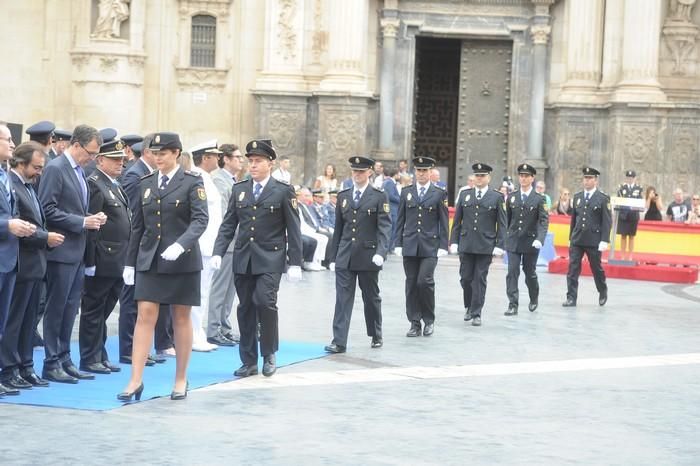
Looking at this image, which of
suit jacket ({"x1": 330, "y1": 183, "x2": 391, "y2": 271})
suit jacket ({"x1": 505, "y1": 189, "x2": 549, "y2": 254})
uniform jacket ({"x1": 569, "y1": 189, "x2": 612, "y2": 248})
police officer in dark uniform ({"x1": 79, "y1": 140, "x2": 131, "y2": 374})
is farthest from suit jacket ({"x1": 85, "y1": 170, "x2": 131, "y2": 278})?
uniform jacket ({"x1": 569, "y1": 189, "x2": 612, "y2": 248})

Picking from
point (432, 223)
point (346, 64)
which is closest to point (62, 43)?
point (346, 64)

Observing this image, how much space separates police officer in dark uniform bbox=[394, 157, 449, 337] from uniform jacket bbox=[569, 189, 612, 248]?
445 cm

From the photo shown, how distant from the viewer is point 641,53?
28.5 meters

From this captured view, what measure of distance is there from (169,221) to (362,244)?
354 cm

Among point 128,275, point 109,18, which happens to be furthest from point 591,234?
point 109,18

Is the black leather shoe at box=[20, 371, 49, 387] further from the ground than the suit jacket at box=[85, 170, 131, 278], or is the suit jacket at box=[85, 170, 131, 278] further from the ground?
the suit jacket at box=[85, 170, 131, 278]

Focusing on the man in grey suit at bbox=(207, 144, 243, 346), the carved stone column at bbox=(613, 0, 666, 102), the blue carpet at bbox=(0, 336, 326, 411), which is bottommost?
the blue carpet at bbox=(0, 336, 326, 411)

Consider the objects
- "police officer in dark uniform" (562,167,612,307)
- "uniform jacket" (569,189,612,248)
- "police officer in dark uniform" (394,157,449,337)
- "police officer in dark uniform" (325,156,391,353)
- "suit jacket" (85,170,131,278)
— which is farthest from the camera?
"uniform jacket" (569,189,612,248)

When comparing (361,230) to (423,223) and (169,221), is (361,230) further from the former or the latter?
(169,221)

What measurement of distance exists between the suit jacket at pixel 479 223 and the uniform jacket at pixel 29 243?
6875 millimetres

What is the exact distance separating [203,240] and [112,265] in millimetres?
1741

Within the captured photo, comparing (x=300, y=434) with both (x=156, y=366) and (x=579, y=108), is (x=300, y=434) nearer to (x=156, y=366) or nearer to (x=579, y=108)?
(x=156, y=366)

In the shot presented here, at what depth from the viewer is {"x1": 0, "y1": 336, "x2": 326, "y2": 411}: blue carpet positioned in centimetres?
1014

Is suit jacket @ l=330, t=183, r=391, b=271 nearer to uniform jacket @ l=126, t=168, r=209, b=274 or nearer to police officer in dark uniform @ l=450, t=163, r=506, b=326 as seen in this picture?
police officer in dark uniform @ l=450, t=163, r=506, b=326
